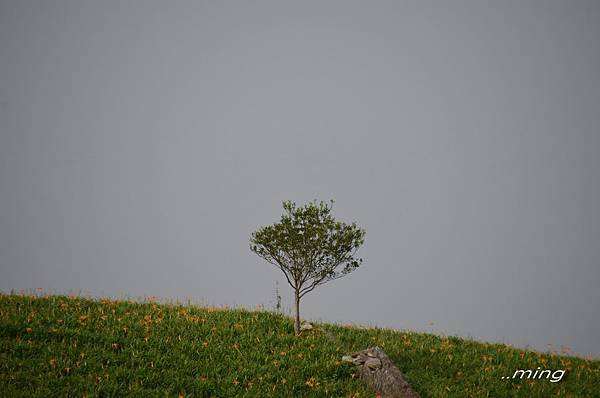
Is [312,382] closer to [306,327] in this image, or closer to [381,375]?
[381,375]

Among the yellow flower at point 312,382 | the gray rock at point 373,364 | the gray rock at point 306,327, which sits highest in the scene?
the gray rock at point 306,327

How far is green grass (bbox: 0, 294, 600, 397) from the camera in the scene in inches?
493

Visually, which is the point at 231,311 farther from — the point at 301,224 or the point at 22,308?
the point at 22,308

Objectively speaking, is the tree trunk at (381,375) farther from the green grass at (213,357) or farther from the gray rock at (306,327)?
the gray rock at (306,327)

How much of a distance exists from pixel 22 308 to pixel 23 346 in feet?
13.0

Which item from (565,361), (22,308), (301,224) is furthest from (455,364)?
(22,308)

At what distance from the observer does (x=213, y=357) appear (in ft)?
47.5

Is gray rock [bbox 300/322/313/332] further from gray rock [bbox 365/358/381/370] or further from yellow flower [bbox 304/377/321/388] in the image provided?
yellow flower [bbox 304/377/321/388]

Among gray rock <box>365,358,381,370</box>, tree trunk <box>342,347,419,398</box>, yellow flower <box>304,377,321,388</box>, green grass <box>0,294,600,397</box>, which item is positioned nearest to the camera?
green grass <box>0,294,600,397</box>

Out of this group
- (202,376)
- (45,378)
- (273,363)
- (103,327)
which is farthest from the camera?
(103,327)

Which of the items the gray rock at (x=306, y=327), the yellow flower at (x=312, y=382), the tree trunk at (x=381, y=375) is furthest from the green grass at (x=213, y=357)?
the tree trunk at (x=381, y=375)

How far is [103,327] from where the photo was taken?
15555 mm

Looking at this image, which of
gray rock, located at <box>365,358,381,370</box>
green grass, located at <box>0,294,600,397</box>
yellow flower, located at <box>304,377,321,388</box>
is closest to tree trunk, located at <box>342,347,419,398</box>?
gray rock, located at <box>365,358,381,370</box>

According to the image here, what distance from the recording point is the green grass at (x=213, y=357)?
12516 millimetres
